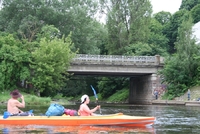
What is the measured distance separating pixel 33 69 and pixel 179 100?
51.1 feet

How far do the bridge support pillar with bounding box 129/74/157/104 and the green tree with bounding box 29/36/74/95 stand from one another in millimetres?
11033

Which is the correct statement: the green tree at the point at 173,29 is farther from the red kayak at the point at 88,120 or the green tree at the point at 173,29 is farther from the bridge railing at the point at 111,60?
the red kayak at the point at 88,120

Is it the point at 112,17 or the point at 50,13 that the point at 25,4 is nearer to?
the point at 50,13

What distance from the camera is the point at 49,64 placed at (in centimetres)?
3731

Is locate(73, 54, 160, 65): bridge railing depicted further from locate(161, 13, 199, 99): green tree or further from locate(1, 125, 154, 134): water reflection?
locate(1, 125, 154, 134): water reflection

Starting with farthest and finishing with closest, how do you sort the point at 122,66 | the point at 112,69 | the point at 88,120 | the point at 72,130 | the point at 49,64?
the point at 122,66 < the point at 112,69 < the point at 49,64 < the point at 88,120 < the point at 72,130

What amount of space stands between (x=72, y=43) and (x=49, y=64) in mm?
6307

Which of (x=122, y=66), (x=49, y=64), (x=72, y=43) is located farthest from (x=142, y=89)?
(x=49, y=64)

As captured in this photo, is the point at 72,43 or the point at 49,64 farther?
the point at 72,43

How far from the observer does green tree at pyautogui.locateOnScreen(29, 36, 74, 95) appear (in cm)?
3688

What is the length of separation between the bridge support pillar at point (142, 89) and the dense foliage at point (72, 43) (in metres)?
2.29

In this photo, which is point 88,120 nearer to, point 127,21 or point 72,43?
point 72,43

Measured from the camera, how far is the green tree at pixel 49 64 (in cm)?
3688

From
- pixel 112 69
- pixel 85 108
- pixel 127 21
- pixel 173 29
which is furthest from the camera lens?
pixel 173 29
